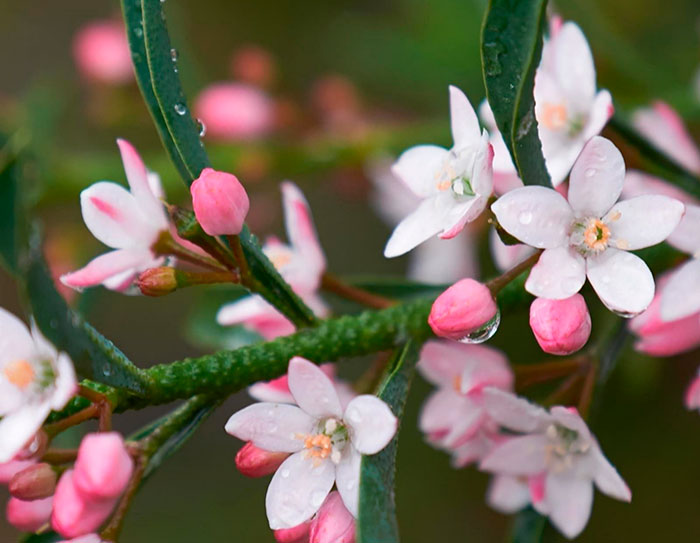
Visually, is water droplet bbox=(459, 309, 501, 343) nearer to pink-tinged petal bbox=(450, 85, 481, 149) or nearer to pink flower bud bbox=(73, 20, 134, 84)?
pink-tinged petal bbox=(450, 85, 481, 149)

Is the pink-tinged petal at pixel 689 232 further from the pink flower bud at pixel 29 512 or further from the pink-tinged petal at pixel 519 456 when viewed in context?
the pink flower bud at pixel 29 512

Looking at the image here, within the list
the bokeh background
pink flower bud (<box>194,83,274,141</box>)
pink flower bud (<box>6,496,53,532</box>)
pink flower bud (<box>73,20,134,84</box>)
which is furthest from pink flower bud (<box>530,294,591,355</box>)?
pink flower bud (<box>73,20,134,84</box>)

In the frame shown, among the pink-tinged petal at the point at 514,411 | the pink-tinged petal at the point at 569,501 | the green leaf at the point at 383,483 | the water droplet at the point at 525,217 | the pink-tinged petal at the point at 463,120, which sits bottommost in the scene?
the pink-tinged petal at the point at 569,501

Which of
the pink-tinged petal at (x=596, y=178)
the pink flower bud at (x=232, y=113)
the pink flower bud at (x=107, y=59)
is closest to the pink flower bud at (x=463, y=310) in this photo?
the pink-tinged petal at (x=596, y=178)

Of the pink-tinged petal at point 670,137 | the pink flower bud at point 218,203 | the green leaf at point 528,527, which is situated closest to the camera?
the pink flower bud at point 218,203

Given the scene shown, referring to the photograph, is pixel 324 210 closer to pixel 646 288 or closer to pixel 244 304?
pixel 244 304

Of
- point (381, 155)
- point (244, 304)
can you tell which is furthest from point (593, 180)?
point (381, 155)

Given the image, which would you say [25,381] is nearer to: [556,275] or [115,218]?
[115,218]
